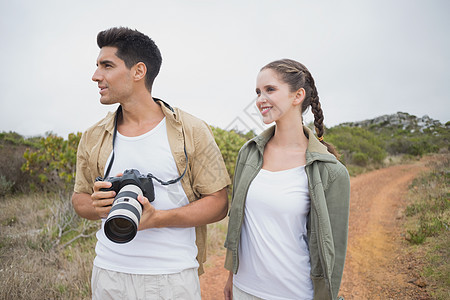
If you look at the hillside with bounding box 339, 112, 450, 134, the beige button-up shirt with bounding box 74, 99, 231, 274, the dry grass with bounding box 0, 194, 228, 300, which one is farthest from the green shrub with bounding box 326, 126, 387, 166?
the beige button-up shirt with bounding box 74, 99, 231, 274

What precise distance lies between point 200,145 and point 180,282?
85 centimetres

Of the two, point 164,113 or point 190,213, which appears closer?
point 190,213

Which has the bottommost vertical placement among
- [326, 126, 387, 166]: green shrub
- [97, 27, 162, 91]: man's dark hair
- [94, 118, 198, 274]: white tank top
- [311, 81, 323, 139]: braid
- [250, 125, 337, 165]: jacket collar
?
[94, 118, 198, 274]: white tank top

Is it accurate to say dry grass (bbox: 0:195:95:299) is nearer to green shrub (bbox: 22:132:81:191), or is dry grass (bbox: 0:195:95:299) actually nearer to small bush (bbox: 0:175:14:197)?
green shrub (bbox: 22:132:81:191)

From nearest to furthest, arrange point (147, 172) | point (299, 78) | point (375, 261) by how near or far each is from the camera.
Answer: point (147, 172)
point (299, 78)
point (375, 261)

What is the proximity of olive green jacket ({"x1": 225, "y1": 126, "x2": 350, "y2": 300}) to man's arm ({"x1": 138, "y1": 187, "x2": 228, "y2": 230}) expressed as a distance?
0.12 meters

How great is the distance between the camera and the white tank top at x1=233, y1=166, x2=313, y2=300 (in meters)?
1.68

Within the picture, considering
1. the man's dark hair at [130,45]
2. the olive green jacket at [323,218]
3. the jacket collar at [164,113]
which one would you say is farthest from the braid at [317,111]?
the man's dark hair at [130,45]

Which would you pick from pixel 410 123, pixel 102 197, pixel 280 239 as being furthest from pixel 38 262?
pixel 410 123

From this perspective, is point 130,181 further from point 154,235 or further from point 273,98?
point 273,98

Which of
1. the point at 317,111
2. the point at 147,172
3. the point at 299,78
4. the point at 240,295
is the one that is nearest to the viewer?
the point at 147,172

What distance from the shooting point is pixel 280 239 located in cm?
170

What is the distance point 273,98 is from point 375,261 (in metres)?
4.20

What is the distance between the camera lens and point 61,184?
719 centimetres
